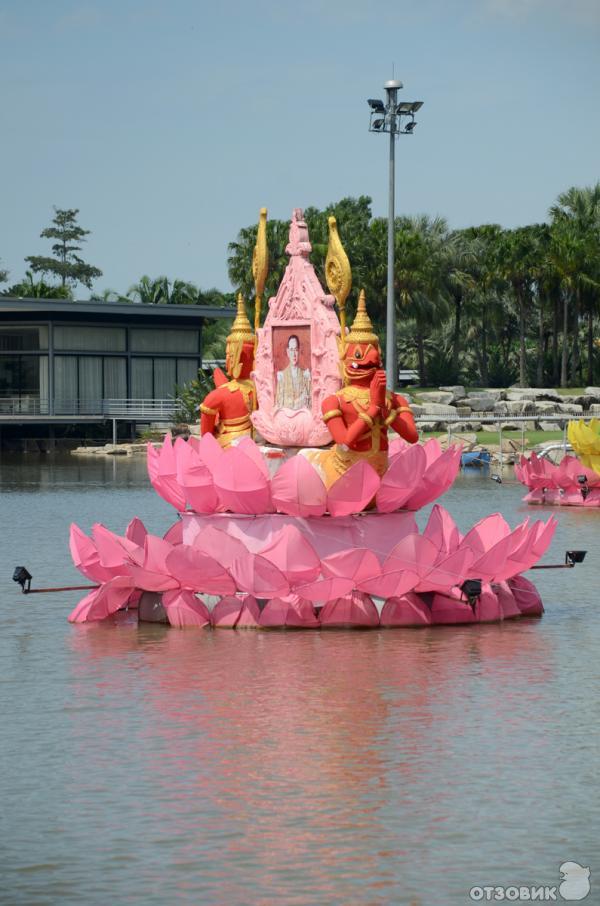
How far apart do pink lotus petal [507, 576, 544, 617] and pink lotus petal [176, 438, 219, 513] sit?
11.3ft

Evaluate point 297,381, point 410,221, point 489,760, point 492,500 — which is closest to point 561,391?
point 410,221

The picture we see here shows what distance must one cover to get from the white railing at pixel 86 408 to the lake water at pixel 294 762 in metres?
Answer: 51.6

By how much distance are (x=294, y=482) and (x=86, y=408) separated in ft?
181

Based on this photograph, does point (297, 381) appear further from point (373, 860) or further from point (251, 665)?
point (373, 860)

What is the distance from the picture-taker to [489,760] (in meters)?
11.1

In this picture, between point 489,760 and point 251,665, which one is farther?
point 251,665

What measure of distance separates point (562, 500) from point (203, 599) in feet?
65.0

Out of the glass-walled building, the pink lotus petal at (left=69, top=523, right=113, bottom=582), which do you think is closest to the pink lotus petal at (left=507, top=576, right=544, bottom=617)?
the pink lotus petal at (left=69, top=523, right=113, bottom=582)

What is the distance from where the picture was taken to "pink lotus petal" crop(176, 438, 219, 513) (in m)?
16.7

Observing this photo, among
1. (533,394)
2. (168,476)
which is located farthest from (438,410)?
(168,476)

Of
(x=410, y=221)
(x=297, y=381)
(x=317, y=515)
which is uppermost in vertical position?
(x=410, y=221)

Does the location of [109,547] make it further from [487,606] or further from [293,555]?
[487,606]

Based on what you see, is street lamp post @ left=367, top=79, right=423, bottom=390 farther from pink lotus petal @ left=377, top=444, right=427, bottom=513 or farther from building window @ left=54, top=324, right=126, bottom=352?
building window @ left=54, top=324, right=126, bottom=352

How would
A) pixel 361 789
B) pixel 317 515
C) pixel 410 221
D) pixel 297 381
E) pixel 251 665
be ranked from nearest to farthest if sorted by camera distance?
pixel 361 789 < pixel 251 665 < pixel 317 515 < pixel 297 381 < pixel 410 221
